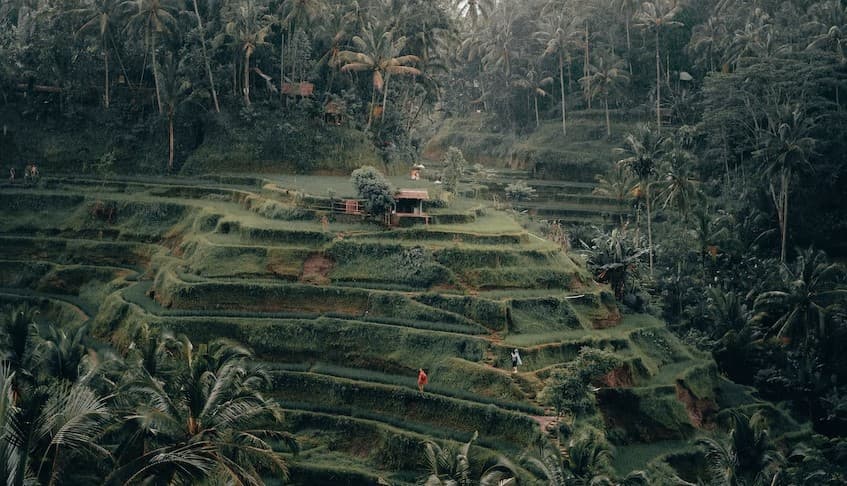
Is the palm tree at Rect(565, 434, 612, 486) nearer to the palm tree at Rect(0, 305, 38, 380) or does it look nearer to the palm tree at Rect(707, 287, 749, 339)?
the palm tree at Rect(0, 305, 38, 380)

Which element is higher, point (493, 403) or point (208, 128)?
point (208, 128)

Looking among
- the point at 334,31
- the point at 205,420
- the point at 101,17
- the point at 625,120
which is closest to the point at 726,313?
the point at 205,420

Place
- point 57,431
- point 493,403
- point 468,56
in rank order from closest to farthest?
point 57,431, point 493,403, point 468,56

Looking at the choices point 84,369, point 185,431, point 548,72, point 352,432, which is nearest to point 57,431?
point 185,431

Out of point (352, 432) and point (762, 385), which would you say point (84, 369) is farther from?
point (762, 385)

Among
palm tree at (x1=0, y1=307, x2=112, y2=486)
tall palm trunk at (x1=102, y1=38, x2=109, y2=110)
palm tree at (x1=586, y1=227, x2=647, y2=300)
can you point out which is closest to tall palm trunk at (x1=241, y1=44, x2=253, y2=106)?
tall palm trunk at (x1=102, y1=38, x2=109, y2=110)

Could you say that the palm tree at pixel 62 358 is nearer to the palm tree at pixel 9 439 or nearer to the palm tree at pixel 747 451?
the palm tree at pixel 9 439
